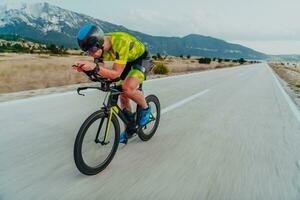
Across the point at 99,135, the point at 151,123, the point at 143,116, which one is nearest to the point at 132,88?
the point at 143,116

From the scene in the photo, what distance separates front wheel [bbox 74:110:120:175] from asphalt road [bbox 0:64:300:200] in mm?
132

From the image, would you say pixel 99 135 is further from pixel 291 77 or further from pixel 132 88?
pixel 291 77

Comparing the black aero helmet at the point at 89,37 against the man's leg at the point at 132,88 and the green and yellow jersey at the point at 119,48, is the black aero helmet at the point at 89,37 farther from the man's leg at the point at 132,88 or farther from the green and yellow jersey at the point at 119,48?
the man's leg at the point at 132,88

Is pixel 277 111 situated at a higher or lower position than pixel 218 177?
lower

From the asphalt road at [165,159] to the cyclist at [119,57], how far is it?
2.73ft

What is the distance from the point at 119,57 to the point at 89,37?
20.1 inches

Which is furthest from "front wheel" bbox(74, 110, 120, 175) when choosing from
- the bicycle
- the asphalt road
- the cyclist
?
the cyclist

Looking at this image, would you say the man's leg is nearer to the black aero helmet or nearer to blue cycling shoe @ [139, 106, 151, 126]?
blue cycling shoe @ [139, 106, 151, 126]

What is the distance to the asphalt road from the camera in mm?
3836

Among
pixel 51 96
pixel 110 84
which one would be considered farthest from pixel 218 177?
pixel 51 96

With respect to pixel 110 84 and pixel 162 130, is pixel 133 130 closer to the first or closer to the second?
pixel 110 84

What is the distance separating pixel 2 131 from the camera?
6.20 meters

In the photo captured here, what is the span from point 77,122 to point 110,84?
113 inches

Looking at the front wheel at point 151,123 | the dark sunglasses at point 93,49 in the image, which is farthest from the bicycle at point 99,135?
the front wheel at point 151,123
